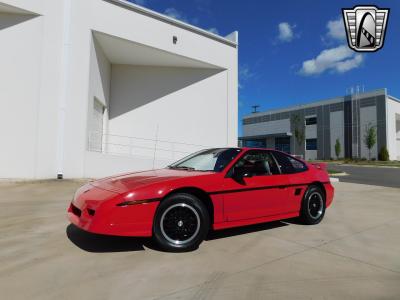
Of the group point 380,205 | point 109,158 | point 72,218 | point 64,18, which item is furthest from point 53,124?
point 380,205

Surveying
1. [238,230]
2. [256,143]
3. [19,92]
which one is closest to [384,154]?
[256,143]

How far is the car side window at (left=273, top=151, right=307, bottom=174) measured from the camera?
4.92 m

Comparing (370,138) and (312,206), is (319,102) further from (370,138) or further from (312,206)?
(312,206)

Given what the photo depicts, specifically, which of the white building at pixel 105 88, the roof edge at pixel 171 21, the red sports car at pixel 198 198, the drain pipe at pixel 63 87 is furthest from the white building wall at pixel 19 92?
the red sports car at pixel 198 198

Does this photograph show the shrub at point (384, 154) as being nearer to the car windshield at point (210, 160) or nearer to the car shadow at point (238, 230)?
the car shadow at point (238, 230)

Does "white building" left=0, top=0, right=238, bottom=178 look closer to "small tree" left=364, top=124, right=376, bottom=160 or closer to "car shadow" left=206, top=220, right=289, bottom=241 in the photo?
"car shadow" left=206, top=220, right=289, bottom=241

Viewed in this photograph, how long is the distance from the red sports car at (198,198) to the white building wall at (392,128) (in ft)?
151

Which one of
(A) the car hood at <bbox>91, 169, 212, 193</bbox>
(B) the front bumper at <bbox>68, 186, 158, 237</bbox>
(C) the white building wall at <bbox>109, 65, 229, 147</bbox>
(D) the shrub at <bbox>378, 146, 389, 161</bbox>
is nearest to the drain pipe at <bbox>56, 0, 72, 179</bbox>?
(C) the white building wall at <bbox>109, 65, 229, 147</bbox>

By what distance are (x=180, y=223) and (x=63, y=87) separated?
8.68 meters

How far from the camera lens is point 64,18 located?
35.0 feet

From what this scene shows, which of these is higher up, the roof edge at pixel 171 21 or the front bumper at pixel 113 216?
the roof edge at pixel 171 21

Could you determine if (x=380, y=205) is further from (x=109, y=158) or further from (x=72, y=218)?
(x=109, y=158)

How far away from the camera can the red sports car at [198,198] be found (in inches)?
132

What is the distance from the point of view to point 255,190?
4.23 m
